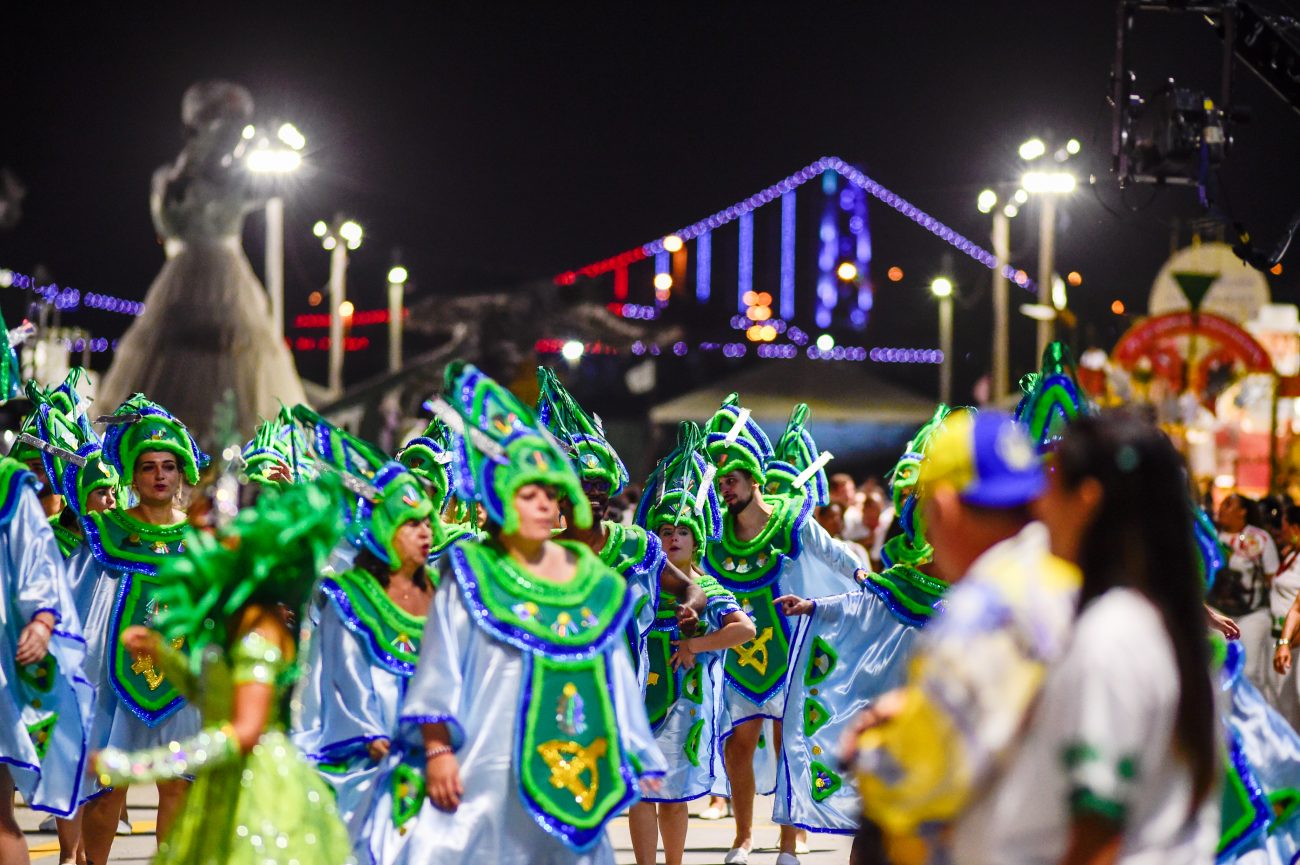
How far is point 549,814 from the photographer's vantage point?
5.09 meters

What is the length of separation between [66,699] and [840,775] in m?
3.48

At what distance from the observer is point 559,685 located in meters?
5.21

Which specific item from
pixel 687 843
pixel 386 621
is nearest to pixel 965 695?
pixel 386 621

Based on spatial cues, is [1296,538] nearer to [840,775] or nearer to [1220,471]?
[840,775]

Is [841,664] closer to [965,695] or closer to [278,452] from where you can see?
[278,452]

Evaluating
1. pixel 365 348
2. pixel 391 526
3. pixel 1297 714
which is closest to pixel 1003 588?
pixel 391 526

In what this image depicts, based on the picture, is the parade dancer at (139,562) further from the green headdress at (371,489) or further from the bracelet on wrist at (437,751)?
the bracelet on wrist at (437,751)

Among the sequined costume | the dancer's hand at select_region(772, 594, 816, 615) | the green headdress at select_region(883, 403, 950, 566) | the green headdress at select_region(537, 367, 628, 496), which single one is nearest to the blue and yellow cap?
the green headdress at select_region(537, 367, 628, 496)

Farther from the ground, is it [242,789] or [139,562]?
[139,562]

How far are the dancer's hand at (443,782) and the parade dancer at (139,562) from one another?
9.54ft

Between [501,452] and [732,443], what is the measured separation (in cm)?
397

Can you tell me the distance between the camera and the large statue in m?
21.9

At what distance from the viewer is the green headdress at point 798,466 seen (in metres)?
9.63

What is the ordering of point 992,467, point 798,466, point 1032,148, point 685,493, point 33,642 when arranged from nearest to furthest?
point 992,467 → point 33,642 → point 685,493 → point 798,466 → point 1032,148
